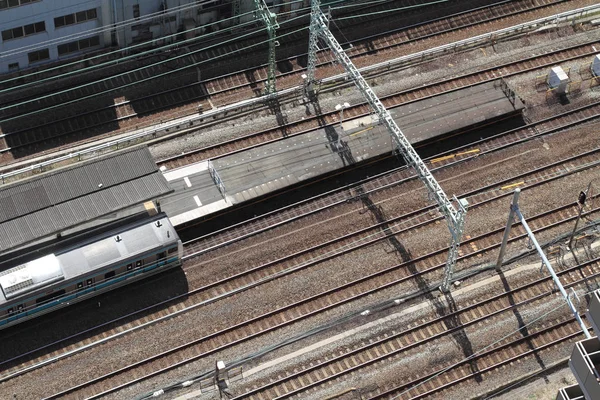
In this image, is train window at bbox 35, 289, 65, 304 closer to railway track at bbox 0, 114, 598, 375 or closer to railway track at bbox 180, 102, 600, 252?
railway track at bbox 0, 114, 598, 375

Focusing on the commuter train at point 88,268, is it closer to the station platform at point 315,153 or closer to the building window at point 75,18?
the station platform at point 315,153

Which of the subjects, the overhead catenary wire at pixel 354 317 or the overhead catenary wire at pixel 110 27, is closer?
the overhead catenary wire at pixel 354 317

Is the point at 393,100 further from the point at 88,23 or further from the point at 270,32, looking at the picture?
the point at 88,23

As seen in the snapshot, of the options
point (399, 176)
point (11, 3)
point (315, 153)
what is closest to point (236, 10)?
point (315, 153)

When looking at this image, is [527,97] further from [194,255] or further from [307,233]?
[194,255]

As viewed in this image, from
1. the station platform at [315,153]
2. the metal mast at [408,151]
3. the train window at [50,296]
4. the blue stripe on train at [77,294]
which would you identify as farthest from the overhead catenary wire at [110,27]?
the train window at [50,296]

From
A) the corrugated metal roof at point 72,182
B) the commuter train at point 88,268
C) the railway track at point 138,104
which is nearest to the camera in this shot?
the commuter train at point 88,268

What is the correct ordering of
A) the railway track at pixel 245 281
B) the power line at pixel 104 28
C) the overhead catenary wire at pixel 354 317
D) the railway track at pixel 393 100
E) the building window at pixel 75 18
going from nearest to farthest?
the overhead catenary wire at pixel 354 317 < the railway track at pixel 245 281 < the railway track at pixel 393 100 < the building window at pixel 75 18 < the power line at pixel 104 28
